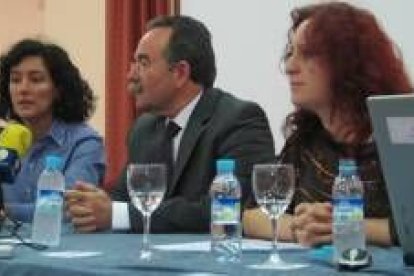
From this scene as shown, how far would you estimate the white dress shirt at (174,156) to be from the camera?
213 centimetres

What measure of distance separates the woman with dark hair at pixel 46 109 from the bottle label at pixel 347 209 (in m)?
1.40

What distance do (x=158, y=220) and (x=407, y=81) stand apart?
763mm

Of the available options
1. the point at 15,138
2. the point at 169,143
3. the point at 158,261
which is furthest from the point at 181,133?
the point at 158,261

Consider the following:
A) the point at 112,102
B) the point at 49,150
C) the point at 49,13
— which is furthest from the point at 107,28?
the point at 49,150

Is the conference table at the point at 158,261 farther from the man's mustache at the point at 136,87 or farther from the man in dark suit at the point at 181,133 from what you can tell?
the man's mustache at the point at 136,87

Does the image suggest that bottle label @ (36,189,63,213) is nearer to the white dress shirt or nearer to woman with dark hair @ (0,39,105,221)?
the white dress shirt

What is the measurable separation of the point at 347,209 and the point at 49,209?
0.76 metres

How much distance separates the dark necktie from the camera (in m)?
2.50

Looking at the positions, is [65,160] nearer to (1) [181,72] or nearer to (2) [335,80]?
(1) [181,72]

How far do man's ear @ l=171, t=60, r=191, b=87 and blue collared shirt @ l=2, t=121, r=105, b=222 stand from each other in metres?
0.42

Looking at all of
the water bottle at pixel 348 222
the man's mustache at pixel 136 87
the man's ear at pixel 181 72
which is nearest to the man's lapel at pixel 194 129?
the man's ear at pixel 181 72

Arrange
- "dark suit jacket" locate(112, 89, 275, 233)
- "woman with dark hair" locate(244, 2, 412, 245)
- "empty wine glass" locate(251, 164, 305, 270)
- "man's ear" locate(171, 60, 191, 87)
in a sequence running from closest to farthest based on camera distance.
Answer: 1. "empty wine glass" locate(251, 164, 305, 270)
2. "woman with dark hair" locate(244, 2, 412, 245)
3. "dark suit jacket" locate(112, 89, 275, 233)
4. "man's ear" locate(171, 60, 191, 87)

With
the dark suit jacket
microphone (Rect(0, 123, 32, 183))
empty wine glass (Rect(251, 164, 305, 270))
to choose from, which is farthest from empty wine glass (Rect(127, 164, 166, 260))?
the dark suit jacket

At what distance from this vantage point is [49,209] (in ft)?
6.21
